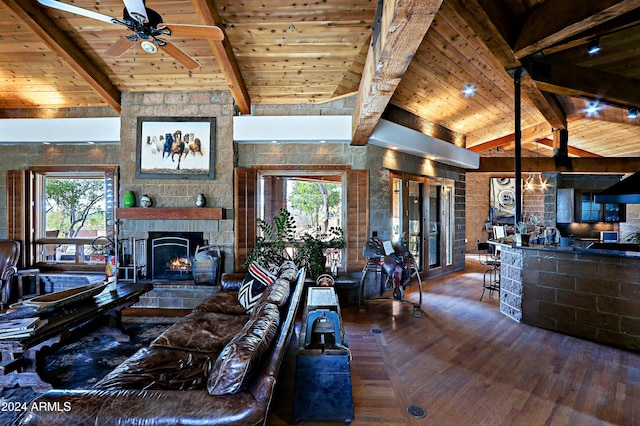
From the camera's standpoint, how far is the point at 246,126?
4555 mm

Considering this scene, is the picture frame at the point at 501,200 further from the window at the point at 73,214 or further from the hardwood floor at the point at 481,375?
the window at the point at 73,214

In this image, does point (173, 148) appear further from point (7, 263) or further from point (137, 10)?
point (7, 263)

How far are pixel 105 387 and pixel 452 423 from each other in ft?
7.42

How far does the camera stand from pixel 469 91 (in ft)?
16.2

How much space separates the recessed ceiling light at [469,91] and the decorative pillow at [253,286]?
4.31m

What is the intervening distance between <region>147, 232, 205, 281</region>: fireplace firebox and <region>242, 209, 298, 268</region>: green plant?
3.18ft

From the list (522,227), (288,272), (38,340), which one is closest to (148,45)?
(288,272)

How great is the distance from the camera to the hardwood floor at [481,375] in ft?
6.99

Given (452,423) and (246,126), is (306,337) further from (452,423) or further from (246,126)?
(246,126)

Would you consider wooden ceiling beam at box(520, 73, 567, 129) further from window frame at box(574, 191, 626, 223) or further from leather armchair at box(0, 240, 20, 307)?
leather armchair at box(0, 240, 20, 307)

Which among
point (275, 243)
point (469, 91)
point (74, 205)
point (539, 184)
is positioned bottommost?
point (275, 243)

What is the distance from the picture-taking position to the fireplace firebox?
476 centimetres

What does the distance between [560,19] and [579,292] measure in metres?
2.99

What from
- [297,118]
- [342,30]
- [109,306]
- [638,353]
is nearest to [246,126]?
[297,118]
